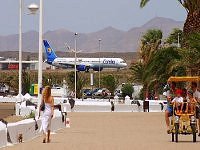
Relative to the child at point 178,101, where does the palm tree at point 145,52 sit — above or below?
above

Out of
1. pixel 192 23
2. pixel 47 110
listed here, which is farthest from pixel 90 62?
pixel 47 110

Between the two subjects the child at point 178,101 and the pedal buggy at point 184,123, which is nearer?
the pedal buggy at point 184,123

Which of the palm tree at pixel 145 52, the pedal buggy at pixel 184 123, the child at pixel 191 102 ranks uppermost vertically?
the palm tree at pixel 145 52

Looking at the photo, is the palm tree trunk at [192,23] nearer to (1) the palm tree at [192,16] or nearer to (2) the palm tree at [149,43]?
(1) the palm tree at [192,16]

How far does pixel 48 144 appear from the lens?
19344 mm

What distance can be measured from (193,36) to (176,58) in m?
6.49

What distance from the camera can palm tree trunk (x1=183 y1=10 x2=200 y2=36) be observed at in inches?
1784

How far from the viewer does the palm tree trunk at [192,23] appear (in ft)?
149

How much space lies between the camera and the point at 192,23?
150 feet

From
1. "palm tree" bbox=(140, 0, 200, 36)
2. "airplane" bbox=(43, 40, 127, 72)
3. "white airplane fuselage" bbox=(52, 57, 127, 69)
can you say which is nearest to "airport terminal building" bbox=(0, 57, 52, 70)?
"white airplane fuselage" bbox=(52, 57, 127, 69)

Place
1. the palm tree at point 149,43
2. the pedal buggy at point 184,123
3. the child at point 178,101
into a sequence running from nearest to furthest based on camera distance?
the pedal buggy at point 184,123, the child at point 178,101, the palm tree at point 149,43

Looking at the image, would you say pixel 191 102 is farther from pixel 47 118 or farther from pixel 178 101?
pixel 47 118

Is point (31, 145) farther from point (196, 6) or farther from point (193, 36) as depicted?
point (196, 6)

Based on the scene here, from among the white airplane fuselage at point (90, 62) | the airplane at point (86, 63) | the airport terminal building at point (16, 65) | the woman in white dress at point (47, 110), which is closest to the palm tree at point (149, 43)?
the airplane at point (86, 63)
